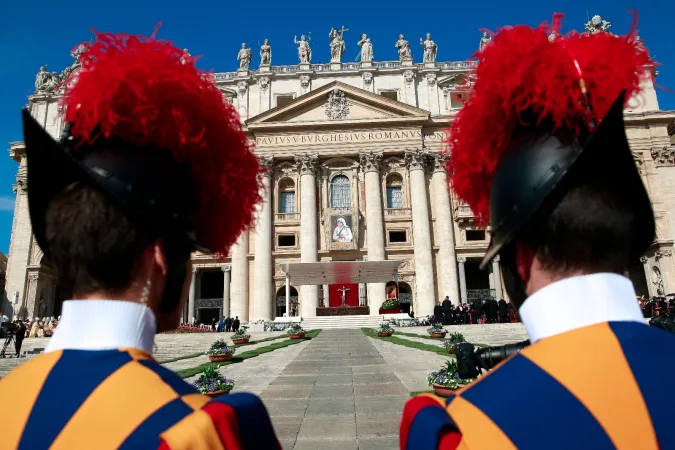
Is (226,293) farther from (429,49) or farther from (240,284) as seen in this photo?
(429,49)

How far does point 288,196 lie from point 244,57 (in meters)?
14.8

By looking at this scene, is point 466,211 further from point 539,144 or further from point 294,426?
point 539,144

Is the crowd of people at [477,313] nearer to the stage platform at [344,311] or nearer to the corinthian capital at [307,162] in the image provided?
the stage platform at [344,311]

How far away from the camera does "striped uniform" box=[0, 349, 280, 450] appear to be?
957mm

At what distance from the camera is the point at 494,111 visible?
1.46 m

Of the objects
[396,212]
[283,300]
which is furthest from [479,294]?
[283,300]

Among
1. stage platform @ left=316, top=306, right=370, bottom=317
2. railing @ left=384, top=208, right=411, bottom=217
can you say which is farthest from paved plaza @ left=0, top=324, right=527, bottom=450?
railing @ left=384, top=208, right=411, bottom=217

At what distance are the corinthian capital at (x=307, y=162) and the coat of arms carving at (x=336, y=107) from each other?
3.94 meters

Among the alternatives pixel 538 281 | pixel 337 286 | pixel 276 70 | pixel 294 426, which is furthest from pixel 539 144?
pixel 276 70

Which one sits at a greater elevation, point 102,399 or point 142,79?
point 142,79

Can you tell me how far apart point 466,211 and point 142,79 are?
3621 cm

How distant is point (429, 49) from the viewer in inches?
1658

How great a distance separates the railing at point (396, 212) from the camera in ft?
123

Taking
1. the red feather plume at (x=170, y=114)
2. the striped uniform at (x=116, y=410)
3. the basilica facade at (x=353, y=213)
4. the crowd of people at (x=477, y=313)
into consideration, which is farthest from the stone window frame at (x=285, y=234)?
the striped uniform at (x=116, y=410)
